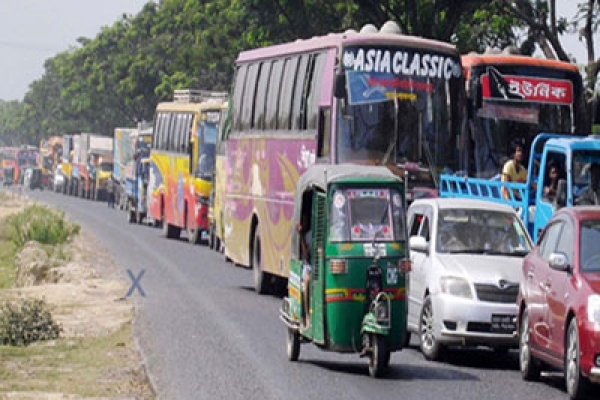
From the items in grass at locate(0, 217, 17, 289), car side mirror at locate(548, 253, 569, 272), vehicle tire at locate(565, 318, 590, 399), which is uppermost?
car side mirror at locate(548, 253, 569, 272)

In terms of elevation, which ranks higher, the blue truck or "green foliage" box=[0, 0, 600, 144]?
"green foliage" box=[0, 0, 600, 144]

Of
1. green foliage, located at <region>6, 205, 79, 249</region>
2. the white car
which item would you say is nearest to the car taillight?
the white car

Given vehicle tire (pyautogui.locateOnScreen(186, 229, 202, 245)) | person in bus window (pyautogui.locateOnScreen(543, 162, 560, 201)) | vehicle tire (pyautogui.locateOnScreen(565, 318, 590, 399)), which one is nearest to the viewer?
vehicle tire (pyautogui.locateOnScreen(565, 318, 590, 399))

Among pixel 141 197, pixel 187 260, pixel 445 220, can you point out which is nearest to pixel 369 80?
pixel 445 220

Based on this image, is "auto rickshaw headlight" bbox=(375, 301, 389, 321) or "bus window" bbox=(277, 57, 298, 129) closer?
"auto rickshaw headlight" bbox=(375, 301, 389, 321)

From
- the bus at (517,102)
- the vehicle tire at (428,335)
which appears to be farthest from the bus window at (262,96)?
the vehicle tire at (428,335)

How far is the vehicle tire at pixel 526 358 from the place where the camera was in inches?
616

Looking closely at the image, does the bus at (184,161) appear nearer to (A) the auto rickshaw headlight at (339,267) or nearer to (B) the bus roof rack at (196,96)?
(B) the bus roof rack at (196,96)

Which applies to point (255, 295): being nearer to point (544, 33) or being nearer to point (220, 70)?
point (544, 33)

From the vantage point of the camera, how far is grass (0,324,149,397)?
14.9m

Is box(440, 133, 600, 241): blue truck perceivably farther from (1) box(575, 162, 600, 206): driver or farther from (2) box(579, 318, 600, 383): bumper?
(2) box(579, 318, 600, 383): bumper

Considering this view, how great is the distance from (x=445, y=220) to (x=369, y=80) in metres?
5.77

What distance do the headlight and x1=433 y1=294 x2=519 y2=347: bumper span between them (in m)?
3.25

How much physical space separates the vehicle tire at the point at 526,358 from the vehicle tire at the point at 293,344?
7.78 ft
